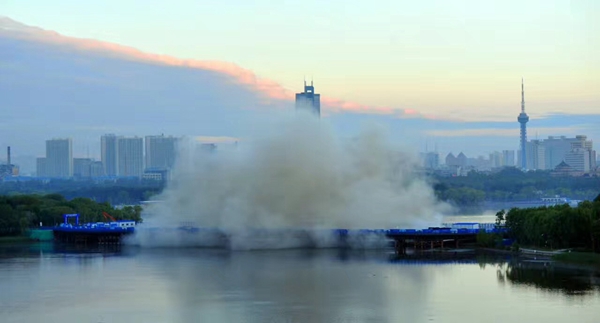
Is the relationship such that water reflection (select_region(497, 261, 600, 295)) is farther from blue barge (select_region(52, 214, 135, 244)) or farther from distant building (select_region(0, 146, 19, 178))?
distant building (select_region(0, 146, 19, 178))

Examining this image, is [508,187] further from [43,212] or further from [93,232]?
[93,232]

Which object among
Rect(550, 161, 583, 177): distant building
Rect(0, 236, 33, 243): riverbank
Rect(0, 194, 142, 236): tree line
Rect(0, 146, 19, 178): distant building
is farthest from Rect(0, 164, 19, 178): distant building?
Rect(0, 236, 33, 243): riverbank

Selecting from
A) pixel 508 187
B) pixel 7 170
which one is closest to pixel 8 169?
pixel 7 170

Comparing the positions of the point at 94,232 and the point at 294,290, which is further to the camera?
the point at 94,232

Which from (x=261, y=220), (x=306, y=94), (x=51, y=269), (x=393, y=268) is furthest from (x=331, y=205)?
(x=306, y=94)

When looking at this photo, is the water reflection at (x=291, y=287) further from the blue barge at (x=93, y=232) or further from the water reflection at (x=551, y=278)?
the blue barge at (x=93, y=232)

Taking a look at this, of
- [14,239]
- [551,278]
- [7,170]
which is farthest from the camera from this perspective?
[7,170]

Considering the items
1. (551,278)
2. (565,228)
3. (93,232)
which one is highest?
(565,228)

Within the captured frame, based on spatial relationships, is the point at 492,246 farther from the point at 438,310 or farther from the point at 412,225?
the point at 438,310
